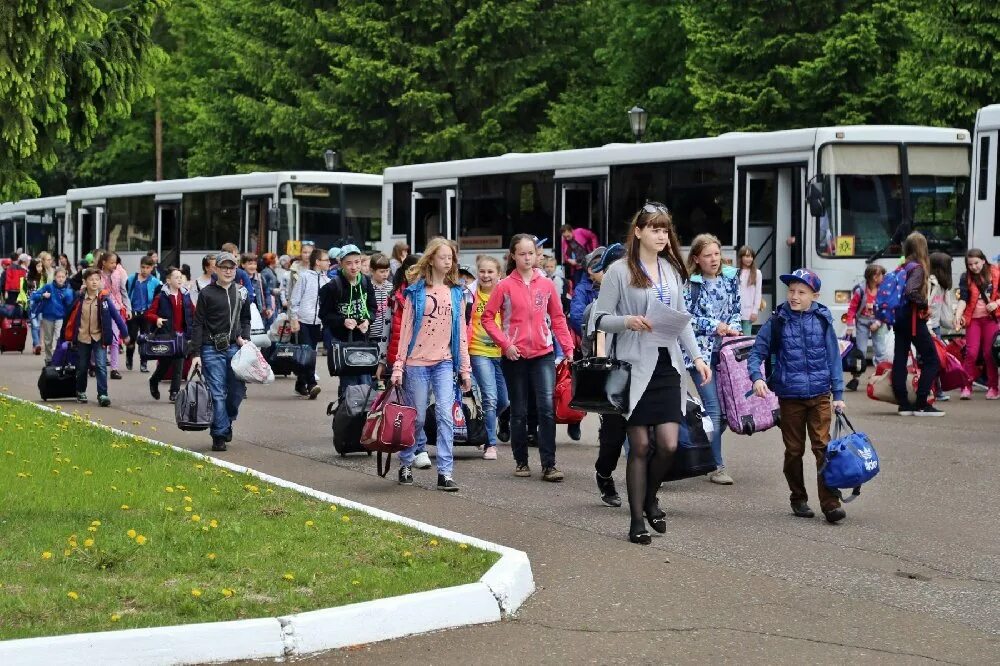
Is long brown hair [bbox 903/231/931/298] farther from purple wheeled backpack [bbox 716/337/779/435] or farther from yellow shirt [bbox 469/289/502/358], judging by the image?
purple wheeled backpack [bbox 716/337/779/435]

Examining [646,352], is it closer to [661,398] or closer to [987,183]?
[661,398]

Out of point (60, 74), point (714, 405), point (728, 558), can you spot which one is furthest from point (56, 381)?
point (728, 558)

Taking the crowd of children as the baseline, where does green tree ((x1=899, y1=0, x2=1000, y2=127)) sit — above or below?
above

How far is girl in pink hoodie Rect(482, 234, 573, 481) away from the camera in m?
12.3

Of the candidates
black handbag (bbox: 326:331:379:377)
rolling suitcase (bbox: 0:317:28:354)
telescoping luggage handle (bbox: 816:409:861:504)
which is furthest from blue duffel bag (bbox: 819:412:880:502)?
rolling suitcase (bbox: 0:317:28:354)

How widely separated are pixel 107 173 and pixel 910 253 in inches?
2147

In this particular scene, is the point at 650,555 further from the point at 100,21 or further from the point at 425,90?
the point at 425,90

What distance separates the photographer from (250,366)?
14336 mm

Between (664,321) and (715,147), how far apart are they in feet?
54.5

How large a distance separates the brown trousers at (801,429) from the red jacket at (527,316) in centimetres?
225

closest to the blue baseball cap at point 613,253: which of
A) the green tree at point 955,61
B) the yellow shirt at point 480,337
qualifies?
the yellow shirt at point 480,337

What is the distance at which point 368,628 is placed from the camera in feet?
23.2

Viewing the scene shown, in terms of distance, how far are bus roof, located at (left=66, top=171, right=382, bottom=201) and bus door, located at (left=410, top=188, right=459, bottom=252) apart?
3.93 metres

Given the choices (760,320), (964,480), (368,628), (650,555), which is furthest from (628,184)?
(368,628)
